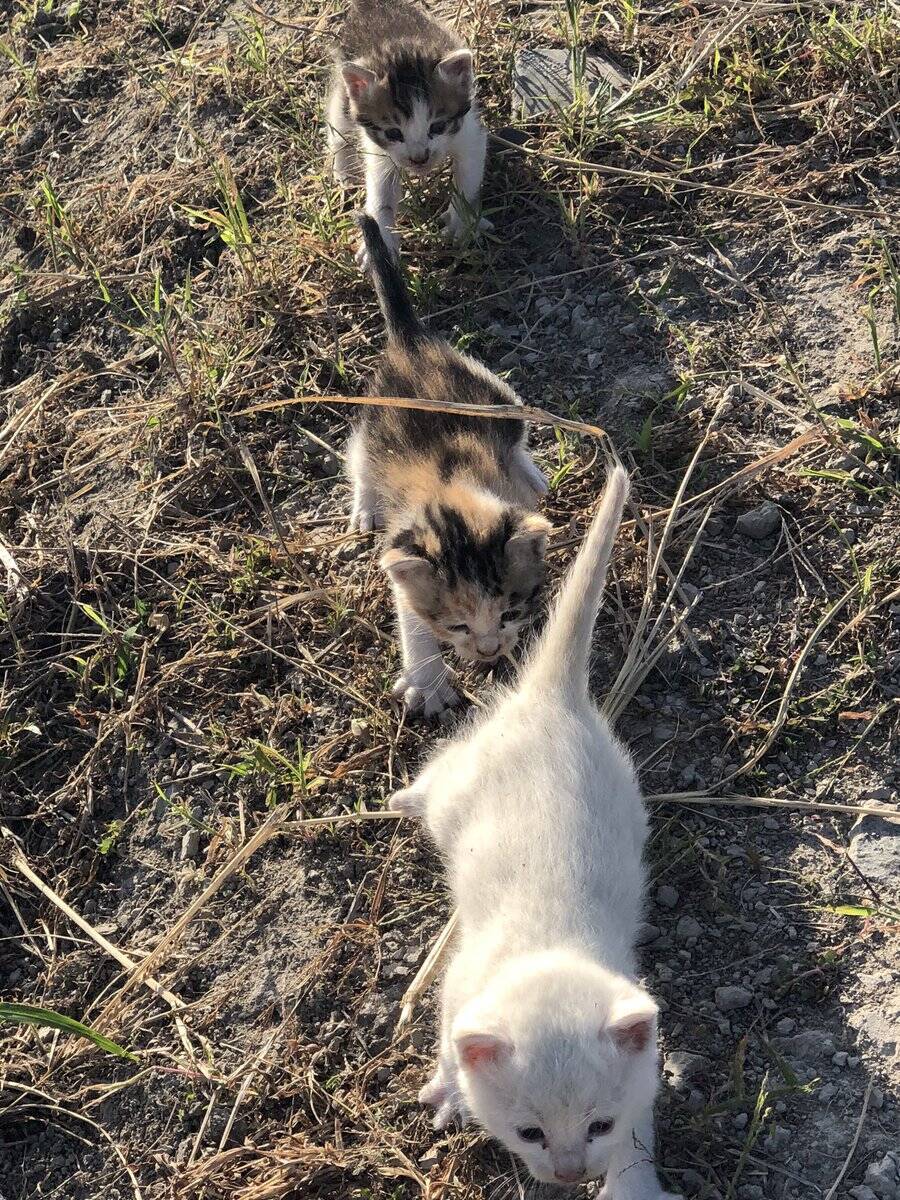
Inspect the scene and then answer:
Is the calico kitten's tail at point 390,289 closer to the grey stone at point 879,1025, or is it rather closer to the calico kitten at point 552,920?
the calico kitten at point 552,920

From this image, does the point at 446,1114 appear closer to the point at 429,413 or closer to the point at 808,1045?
the point at 808,1045

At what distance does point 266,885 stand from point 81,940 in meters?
0.56

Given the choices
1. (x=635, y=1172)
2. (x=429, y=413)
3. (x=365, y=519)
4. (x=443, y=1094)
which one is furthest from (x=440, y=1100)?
(x=429, y=413)

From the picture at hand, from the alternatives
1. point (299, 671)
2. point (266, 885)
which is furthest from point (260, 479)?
point (266, 885)

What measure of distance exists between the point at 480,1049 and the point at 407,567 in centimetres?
150

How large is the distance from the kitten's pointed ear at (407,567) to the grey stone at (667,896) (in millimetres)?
1094

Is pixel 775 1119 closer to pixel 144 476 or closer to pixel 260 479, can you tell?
pixel 260 479

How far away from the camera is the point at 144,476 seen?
14.2 ft

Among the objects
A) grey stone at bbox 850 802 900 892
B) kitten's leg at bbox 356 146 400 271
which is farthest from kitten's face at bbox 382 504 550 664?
kitten's leg at bbox 356 146 400 271

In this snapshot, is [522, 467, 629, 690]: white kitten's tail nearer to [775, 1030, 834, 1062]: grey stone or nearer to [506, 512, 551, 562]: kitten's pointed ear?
[506, 512, 551, 562]: kitten's pointed ear

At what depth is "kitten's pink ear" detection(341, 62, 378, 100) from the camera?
4719 millimetres

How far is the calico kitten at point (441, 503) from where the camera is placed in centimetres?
349

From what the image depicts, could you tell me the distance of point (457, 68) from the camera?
15.2 feet

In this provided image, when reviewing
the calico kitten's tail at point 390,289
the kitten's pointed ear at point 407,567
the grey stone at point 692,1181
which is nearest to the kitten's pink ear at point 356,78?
the calico kitten's tail at point 390,289
